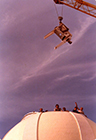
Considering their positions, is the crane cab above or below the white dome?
above

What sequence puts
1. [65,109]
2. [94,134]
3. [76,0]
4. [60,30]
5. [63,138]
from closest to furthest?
[63,138] < [94,134] < [65,109] < [60,30] < [76,0]

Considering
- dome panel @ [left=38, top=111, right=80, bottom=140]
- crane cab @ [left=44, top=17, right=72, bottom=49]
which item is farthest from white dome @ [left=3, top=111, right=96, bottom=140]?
crane cab @ [left=44, top=17, right=72, bottom=49]

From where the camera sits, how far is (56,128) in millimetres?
10633

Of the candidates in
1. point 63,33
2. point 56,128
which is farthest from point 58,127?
point 63,33

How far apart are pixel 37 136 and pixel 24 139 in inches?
36.2

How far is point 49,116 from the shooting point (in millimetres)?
11594

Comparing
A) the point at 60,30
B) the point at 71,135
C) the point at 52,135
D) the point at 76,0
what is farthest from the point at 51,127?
the point at 76,0

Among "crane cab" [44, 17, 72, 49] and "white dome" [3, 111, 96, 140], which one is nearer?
"white dome" [3, 111, 96, 140]

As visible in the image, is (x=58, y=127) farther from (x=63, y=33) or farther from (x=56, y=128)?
(x=63, y=33)

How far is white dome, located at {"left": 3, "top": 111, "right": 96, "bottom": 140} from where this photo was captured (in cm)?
1034

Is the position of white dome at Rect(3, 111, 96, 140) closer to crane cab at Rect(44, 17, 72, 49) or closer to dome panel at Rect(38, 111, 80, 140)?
dome panel at Rect(38, 111, 80, 140)

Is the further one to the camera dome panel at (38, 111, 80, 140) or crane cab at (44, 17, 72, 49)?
crane cab at (44, 17, 72, 49)

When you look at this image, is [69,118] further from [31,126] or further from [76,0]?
[76,0]

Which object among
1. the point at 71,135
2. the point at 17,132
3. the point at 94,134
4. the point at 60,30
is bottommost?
the point at 94,134
